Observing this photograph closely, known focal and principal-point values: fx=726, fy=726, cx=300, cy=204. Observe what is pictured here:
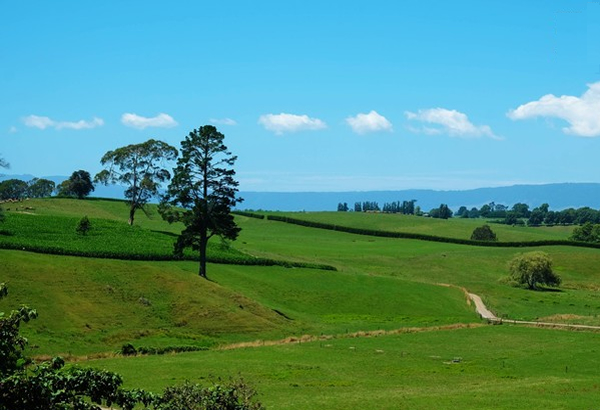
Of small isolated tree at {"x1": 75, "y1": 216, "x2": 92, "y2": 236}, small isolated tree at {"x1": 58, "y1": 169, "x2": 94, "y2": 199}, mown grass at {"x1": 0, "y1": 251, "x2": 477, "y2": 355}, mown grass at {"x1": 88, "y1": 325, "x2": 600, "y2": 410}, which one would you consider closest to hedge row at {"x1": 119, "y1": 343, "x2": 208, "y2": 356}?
mown grass at {"x1": 0, "y1": 251, "x2": 477, "y2": 355}

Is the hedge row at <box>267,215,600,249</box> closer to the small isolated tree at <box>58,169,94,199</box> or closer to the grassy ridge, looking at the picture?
the grassy ridge

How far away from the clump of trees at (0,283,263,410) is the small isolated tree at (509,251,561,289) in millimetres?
96672

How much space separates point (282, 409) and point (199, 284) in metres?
37.3

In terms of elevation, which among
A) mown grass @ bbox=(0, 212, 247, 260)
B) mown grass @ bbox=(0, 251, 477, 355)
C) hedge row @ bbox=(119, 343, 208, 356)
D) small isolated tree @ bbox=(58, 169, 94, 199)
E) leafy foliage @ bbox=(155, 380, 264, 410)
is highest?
small isolated tree @ bbox=(58, 169, 94, 199)

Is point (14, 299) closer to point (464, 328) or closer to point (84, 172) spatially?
point (464, 328)

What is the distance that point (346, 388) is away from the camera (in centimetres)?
4022

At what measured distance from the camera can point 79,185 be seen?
174m

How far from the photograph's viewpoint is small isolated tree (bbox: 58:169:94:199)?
6870 inches

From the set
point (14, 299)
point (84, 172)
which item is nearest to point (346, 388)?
point (14, 299)

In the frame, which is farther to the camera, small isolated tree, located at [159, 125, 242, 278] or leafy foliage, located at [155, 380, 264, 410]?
small isolated tree, located at [159, 125, 242, 278]

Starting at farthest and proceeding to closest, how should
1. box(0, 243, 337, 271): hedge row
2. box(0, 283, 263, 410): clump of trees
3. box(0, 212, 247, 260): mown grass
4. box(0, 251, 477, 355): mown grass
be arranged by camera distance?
box(0, 212, 247, 260): mown grass → box(0, 243, 337, 271): hedge row → box(0, 251, 477, 355): mown grass → box(0, 283, 263, 410): clump of trees

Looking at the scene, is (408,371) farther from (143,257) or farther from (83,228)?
(83,228)

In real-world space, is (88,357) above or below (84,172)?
below

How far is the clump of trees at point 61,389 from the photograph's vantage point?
63.2 ft
